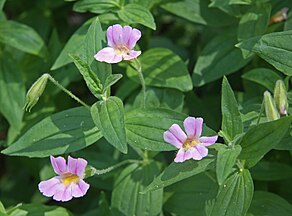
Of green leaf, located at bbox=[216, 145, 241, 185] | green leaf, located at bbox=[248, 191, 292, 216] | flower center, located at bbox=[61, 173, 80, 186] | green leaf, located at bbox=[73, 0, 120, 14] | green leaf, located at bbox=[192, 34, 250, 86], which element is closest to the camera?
green leaf, located at bbox=[216, 145, 241, 185]

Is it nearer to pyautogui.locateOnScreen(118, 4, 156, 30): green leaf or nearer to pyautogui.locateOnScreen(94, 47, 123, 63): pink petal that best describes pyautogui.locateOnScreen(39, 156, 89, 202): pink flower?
pyautogui.locateOnScreen(94, 47, 123, 63): pink petal

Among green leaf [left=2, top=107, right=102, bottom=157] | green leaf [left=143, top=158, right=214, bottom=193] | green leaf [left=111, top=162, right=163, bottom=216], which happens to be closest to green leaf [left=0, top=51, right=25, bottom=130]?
green leaf [left=2, top=107, right=102, bottom=157]

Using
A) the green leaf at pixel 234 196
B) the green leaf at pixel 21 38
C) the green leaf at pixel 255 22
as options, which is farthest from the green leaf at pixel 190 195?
Answer: the green leaf at pixel 21 38

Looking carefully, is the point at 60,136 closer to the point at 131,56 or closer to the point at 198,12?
the point at 131,56

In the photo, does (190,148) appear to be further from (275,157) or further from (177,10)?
(177,10)

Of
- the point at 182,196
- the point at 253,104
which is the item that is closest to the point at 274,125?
the point at 253,104

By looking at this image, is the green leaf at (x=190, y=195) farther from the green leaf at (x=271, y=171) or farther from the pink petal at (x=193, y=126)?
the pink petal at (x=193, y=126)

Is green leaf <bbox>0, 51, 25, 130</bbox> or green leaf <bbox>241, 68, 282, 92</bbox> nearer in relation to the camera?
green leaf <bbox>241, 68, 282, 92</bbox>
